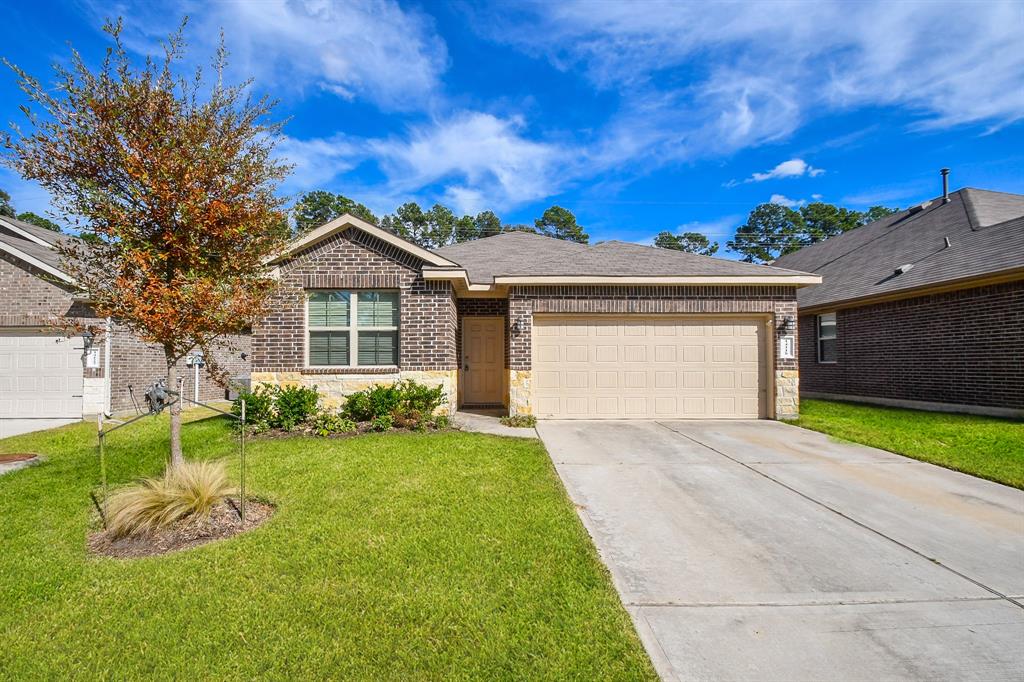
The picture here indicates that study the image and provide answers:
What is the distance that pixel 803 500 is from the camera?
4883 millimetres

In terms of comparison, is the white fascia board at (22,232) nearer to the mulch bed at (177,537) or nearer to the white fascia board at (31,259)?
the white fascia board at (31,259)

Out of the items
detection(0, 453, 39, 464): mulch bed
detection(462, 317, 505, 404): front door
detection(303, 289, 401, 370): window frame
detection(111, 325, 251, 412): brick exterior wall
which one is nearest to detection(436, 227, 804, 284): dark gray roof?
detection(462, 317, 505, 404): front door

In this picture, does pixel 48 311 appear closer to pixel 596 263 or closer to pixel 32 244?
pixel 32 244

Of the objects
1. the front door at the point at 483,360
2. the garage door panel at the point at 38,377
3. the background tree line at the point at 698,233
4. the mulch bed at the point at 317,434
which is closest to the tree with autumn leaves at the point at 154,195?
the mulch bed at the point at 317,434

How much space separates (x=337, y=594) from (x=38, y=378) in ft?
42.2

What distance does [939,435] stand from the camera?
8.04 metres

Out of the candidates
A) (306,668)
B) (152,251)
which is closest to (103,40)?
(152,251)

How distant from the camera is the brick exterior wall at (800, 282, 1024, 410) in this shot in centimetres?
955

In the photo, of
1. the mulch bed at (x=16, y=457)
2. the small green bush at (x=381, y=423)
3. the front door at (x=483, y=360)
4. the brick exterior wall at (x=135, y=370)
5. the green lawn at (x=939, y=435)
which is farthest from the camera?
the front door at (x=483, y=360)

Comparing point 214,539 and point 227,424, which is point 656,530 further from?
point 227,424

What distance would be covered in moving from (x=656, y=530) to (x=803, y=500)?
1932 mm

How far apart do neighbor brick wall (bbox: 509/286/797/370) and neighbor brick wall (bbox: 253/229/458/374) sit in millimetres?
1579

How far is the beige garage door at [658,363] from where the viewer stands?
32.7ft

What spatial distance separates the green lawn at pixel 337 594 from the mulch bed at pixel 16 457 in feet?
7.69
